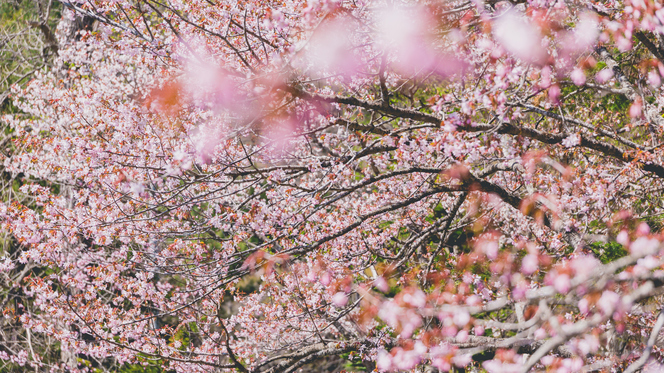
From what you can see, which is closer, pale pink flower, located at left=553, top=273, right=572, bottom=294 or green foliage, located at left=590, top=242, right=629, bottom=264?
pale pink flower, located at left=553, top=273, right=572, bottom=294

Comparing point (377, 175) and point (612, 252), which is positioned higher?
point (377, 175)

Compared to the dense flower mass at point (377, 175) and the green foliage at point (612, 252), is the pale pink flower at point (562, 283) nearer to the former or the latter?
the dense flower mass at point (377, 175)

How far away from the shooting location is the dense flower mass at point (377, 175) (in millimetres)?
3535

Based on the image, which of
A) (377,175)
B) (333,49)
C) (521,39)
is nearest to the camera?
(521,39)

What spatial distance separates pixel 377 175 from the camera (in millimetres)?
6180

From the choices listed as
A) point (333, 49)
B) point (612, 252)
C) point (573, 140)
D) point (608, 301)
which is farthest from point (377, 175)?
point (612, 252)

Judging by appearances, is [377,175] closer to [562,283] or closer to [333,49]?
[333,49]

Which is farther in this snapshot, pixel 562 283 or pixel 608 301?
pixel 562 283

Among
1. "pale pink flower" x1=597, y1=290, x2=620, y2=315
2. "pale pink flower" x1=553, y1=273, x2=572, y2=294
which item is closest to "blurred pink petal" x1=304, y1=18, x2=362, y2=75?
"pale pink flower" x1=553, y1=273, x2=572, y2=294

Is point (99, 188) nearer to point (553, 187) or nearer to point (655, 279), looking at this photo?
point (553, 187)

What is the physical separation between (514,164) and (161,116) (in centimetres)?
426

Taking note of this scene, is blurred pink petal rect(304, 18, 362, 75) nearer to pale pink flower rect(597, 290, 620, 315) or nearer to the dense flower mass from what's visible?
the dense flower mass

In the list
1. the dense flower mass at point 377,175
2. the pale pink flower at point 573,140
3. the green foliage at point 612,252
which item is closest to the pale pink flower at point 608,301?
the dense flower mass at point 377,175

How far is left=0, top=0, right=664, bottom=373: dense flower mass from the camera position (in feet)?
11.6
